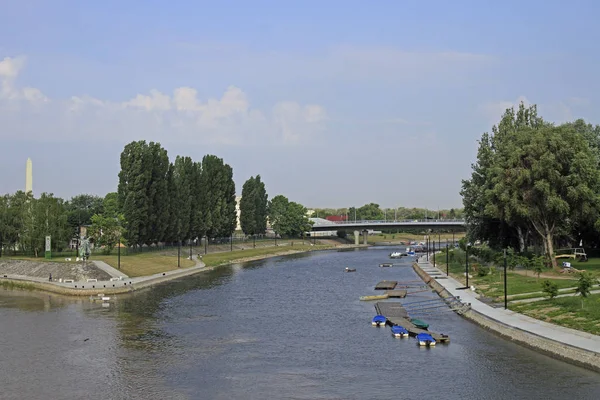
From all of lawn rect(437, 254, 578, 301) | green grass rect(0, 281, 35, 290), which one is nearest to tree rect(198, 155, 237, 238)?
green grass rect(0, 281, 35, 290)

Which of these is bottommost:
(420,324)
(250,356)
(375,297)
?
(250,356)

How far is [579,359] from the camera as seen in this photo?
35125 mm

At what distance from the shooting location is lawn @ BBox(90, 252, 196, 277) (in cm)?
8844

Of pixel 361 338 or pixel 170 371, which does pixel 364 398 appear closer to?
pixel 170 371

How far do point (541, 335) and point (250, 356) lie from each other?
1818 cm

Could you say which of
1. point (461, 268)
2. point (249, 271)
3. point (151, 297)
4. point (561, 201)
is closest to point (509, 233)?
point (461, 268)

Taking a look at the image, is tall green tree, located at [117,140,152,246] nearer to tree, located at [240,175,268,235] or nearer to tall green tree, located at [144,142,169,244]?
tall green tree, located at [144,142,169,244]

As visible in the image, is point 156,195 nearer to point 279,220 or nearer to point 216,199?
point 216,199

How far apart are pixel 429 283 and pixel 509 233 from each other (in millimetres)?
18146

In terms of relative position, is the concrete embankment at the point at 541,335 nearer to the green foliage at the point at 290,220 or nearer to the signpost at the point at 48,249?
the signpost at the point at 48,249

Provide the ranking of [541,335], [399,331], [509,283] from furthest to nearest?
[509,283]
[399,331]
[541,335]

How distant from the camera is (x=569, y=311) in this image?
1774 inches

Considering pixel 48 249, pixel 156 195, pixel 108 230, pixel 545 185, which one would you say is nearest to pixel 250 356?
pixel 545 185

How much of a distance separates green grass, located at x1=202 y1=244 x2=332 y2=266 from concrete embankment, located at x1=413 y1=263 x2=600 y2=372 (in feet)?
236
